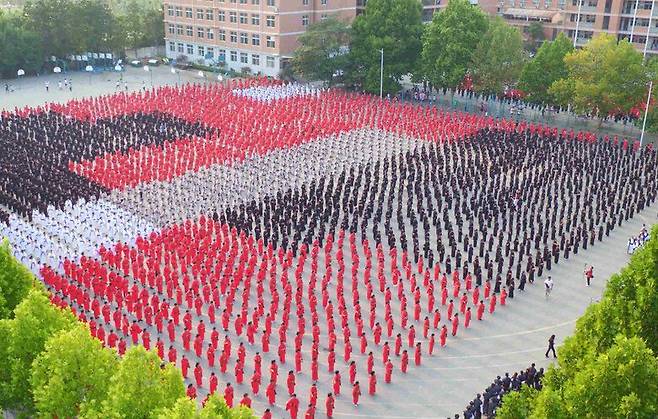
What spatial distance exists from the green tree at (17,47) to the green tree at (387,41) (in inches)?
789

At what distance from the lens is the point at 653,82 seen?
27.9 m

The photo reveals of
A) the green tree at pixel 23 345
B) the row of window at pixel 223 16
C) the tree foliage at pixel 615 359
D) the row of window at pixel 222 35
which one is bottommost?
the green tree at pixel 23 345

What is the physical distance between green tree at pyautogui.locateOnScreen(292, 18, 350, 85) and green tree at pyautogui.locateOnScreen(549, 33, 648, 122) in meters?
11.9

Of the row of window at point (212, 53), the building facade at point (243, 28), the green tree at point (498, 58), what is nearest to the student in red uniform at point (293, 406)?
the green tree at point (498, 58)

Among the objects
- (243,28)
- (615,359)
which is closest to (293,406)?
(615,359)

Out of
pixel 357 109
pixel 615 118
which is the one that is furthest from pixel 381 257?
pixel 615 118

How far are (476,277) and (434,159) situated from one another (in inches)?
346

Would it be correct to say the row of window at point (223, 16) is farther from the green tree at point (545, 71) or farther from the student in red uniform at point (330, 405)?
the student in red uniform at point (330, 405)

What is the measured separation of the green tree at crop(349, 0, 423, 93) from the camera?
35031 mm

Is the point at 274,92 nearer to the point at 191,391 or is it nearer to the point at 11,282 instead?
the point at 191,391

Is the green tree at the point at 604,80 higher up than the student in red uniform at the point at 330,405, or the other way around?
the green tree at the point at 604,80

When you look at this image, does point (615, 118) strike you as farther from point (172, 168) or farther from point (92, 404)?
point (92, 404)

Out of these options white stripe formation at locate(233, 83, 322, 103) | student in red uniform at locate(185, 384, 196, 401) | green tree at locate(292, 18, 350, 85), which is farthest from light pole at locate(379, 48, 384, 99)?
student in red uniform at locate(185, 384, 196, 401)

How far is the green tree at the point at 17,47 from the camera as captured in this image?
39125 mm
